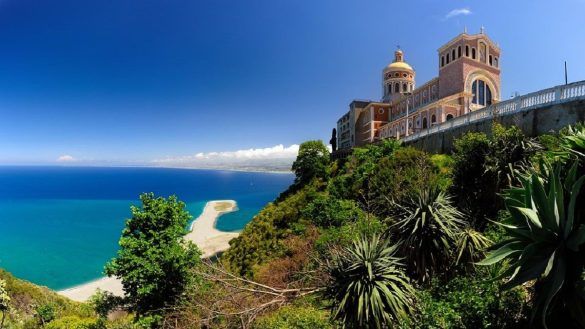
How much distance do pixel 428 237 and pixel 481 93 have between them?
33057 millimetres

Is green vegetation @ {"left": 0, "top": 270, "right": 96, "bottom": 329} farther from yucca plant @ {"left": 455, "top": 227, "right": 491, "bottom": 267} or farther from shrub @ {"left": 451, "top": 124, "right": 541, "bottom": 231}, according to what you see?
shrub @ {"left": 451, "top": 124, "right": 541, "bottom": 231}

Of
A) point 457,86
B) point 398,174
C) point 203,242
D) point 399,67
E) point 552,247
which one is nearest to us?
point 552,247

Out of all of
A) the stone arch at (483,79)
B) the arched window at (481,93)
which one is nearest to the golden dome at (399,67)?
the stone arch at (483,79)

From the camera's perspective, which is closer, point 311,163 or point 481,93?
point 481,93

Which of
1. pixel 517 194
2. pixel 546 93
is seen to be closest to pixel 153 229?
pixel 517 194

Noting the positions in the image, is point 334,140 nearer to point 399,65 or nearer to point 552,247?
point 399,65

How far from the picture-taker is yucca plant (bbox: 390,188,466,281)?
8.39 metres

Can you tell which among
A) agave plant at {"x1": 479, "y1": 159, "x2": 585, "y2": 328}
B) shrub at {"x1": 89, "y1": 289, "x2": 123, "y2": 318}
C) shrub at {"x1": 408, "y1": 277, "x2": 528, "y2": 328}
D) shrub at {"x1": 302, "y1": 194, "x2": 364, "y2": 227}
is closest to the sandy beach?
shrub at {"x1": 89, "y1": 289, "x2": 123, "y2": 318}

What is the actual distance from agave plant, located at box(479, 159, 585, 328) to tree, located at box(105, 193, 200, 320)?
40.8 ft

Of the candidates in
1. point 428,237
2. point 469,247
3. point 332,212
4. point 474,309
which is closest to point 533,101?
point 469,247

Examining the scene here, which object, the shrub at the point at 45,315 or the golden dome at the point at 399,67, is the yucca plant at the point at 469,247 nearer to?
the shrub at the point at 45,315

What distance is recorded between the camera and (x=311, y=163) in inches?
1437

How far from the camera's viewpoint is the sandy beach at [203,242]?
108 feet

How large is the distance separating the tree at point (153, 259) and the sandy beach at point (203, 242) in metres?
5.31
